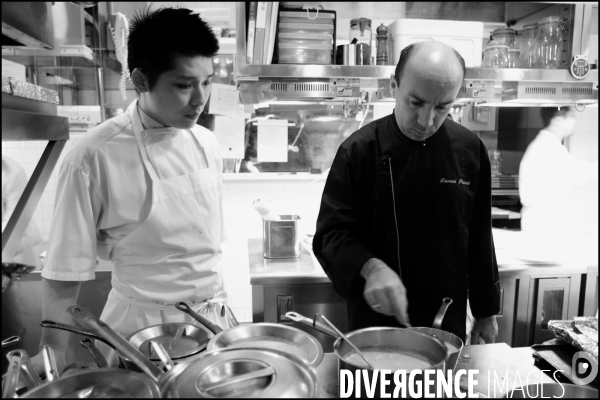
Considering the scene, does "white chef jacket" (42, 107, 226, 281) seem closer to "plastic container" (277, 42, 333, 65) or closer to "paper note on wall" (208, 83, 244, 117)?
"plastic container" (277, 42, 333, 65)

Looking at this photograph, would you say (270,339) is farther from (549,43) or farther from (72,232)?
(549,43)

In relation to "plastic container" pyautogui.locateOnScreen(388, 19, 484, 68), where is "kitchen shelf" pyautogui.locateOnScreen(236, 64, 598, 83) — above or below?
below

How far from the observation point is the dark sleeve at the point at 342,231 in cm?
152

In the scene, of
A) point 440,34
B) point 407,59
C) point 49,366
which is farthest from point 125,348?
point 440,34

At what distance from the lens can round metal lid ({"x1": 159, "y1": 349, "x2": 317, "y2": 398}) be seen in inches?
31.4

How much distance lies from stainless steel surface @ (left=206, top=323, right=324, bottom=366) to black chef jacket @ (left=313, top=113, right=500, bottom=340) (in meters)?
0.56

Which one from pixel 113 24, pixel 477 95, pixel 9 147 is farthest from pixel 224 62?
pixel 9 147

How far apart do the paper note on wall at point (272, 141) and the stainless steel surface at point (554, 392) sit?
354 cm

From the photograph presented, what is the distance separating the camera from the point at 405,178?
1742 mm

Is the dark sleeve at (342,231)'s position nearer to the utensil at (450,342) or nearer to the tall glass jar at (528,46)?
the utensil at (450,342)

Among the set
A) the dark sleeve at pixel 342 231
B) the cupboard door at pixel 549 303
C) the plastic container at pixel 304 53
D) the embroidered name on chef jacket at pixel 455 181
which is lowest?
the cupboard door at pixel 549 303

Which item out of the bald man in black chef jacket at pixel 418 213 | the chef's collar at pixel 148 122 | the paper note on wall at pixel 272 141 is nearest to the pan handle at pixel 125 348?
the bald man in black chef jacket at pixel 418 213

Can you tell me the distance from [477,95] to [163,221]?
2.16m

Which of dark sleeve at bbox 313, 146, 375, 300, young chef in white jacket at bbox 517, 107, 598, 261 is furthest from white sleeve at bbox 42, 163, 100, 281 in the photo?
young chef in white jacket at bbox 517, 107, 598, 261
